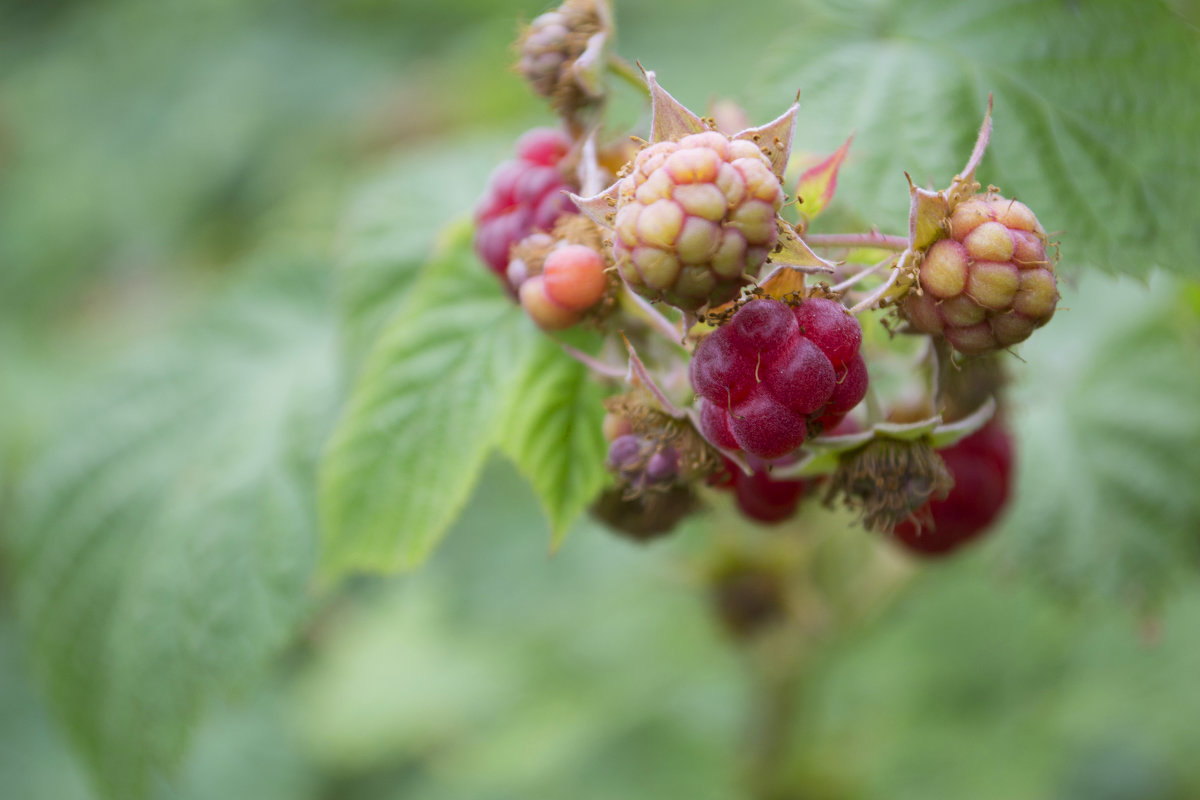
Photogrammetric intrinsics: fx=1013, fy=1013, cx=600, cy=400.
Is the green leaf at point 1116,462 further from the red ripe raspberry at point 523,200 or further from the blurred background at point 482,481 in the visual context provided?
the red ripe raspberry at point 523,200

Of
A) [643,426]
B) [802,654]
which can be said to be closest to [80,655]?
[643,426]

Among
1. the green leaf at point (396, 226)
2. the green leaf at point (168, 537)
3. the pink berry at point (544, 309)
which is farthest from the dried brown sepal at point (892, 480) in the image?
the green leaf at point (168, 537)

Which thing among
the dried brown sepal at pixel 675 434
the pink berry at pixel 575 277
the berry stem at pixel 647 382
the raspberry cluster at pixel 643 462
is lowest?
the raspberry cluster at pixel 643 462

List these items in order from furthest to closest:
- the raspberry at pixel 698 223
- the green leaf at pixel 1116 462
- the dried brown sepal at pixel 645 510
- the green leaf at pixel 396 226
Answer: the green leaf at pixel 1116 462, the green leaf at pixel 396 226, the dried brown sepal at pixel 645 510, the raspberry at pixel 698 223

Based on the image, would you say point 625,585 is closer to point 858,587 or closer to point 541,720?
point 541,720

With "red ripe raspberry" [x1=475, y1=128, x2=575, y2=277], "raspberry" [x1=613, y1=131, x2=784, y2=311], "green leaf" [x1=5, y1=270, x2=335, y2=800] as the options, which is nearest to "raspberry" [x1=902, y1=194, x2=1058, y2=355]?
"raspberry" [x1=613, y1=131, x2=784, y2=311]

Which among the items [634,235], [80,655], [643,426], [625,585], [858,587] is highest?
[634,235]
